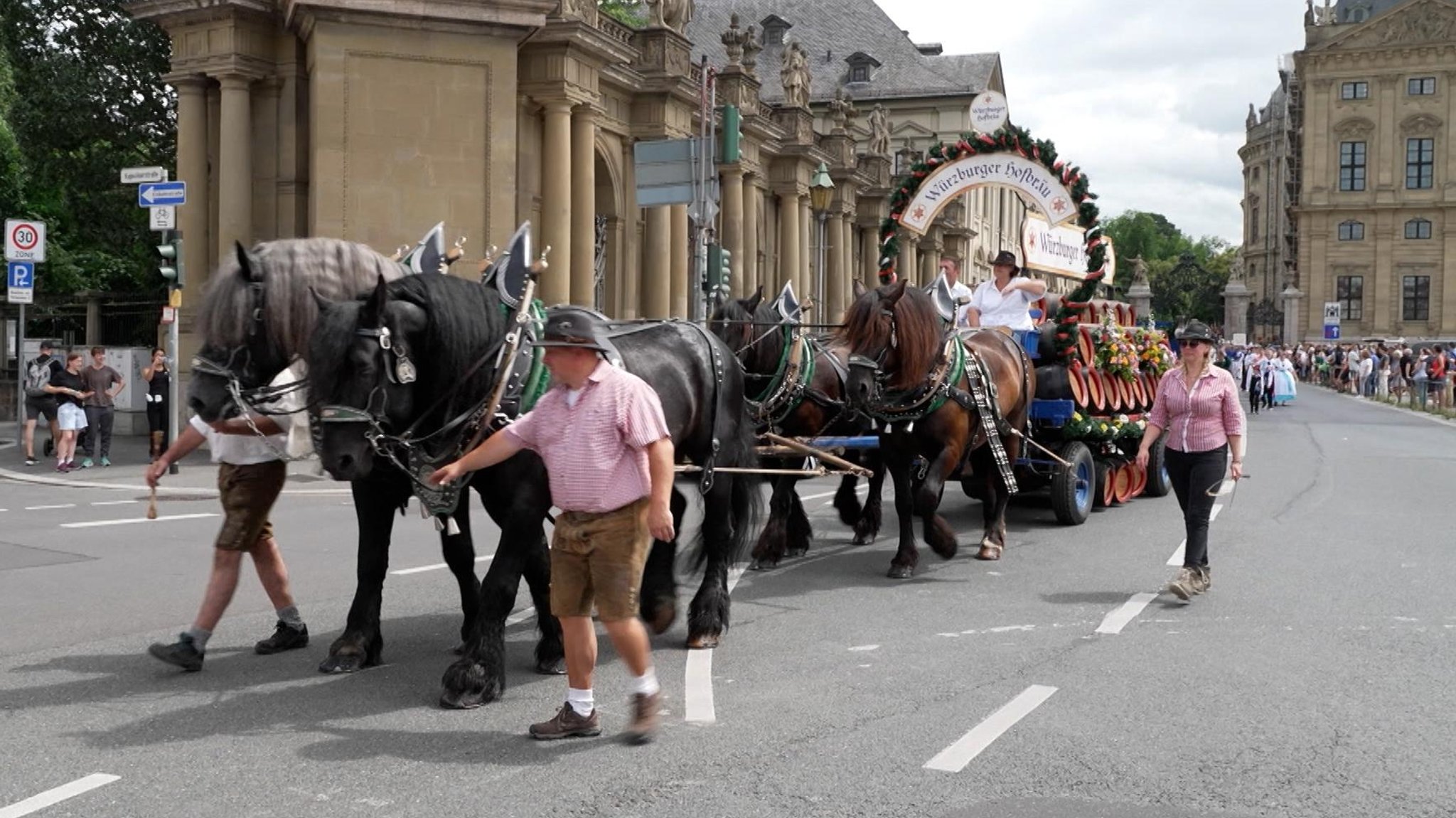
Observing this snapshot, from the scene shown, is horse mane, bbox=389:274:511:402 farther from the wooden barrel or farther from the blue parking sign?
the blue parking sign

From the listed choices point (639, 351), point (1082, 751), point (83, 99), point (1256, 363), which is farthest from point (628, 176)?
point (1082, 751)

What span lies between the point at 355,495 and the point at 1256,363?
40.7 meters

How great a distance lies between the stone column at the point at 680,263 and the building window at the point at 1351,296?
7675 cm

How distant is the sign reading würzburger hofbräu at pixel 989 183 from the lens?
13.3 meters

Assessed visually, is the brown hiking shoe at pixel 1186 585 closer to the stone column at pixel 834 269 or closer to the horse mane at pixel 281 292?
the horse mane at pixel 281 292

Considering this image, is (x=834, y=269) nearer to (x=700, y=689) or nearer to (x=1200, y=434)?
(x=1200, y=434)

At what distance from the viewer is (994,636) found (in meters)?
7.81

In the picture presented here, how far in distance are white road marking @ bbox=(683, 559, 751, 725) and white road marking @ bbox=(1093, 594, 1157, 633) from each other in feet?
7.77

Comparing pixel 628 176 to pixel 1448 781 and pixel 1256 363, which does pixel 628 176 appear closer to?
pixel 1256 363

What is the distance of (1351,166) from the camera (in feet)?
321

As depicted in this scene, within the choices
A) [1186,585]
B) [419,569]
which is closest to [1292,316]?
[1186,585]

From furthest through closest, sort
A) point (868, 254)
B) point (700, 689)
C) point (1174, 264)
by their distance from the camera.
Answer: point (1174, 264) → point (868, 254) → point (700, 689)

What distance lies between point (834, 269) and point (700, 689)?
140ft

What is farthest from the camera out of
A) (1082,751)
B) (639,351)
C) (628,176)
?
(628,176)
